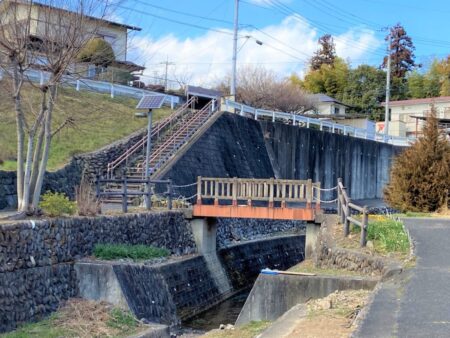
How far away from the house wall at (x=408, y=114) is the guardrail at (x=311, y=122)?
11.9 metres

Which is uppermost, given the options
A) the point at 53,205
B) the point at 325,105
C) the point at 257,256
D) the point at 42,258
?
the point at 325,105

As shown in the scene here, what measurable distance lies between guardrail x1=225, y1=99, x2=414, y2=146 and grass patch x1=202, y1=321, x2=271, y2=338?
1960cm

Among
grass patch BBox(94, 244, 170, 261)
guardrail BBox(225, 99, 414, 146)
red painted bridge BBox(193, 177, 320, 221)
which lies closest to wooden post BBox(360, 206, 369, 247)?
red painted bridge BBox(193, 177, 320, 221)

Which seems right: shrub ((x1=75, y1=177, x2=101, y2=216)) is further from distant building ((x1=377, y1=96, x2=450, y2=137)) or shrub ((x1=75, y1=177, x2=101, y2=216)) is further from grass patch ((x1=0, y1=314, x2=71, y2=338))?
distant building ((x1=377, y1=96, x2=450, y2=137))

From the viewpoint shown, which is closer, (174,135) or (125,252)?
(125,252)

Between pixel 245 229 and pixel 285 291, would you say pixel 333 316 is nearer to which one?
pixel 285 291

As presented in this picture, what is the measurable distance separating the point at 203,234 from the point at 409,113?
152 feet

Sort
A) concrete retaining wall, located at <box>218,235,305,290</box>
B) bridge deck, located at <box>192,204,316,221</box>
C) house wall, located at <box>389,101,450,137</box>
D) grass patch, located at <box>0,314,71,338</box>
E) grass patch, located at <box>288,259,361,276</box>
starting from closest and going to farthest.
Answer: grass patch, located at <box>0,314,71,338</box> → grass patch, located at <box>288,259,361,276</box> → bridge deck, located at <box>192,204,316,221</box> → concrete retaining wall, located at <box>218,235,305,290</box> → house wall, located at <box>389,101,450,137</box>

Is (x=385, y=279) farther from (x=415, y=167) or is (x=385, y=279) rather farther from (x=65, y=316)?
(x=415, y=167)

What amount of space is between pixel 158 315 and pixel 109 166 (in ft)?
33.6

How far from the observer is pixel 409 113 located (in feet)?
194

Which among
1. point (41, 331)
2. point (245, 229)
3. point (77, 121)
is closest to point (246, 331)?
point (41, 331)

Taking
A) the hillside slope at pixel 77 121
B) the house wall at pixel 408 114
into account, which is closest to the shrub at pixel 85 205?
the hillside slope at pixel 77 121

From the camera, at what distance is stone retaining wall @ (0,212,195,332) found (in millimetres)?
9820
